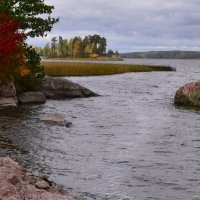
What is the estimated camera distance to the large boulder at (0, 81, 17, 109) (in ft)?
99.6

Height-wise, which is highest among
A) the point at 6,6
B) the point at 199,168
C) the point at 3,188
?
the point at 6,6

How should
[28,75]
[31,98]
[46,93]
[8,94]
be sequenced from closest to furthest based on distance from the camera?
[8,94] < [31,98] < [28,75] < [46,93]

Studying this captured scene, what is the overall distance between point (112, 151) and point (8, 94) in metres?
15.7

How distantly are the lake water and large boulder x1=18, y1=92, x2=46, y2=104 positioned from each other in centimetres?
264

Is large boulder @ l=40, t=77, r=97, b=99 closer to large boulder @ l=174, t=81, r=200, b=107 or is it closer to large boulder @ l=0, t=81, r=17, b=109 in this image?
large boulder @ l=0, t=81, r=17, b=109

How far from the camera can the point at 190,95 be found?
3516cm

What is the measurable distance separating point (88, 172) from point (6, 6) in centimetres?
2552

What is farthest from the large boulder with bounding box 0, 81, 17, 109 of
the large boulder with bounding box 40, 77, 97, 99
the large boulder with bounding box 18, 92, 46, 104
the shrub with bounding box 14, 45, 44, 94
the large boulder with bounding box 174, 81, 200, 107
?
the large boulder with bounding box 174, 81, 200, 107

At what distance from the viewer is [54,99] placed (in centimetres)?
3875

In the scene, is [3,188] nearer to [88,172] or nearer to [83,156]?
[88,172]

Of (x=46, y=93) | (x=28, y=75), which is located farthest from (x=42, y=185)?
(x=46, y=93)

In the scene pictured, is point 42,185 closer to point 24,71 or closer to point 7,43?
point 7,43

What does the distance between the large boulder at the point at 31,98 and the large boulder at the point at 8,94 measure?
1.46m

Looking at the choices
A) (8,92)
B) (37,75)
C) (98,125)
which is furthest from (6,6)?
(98,125)
